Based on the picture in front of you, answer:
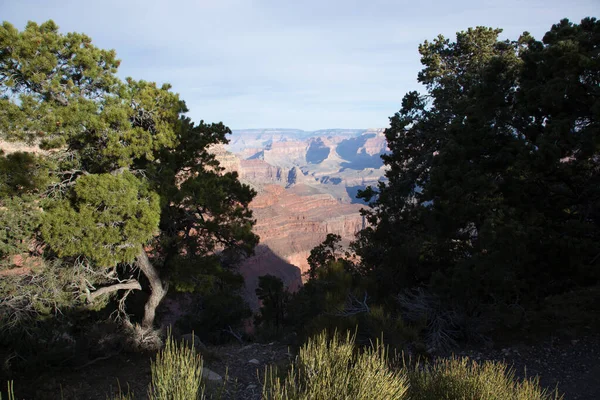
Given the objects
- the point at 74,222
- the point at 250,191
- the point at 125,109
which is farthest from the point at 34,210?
the point at 250,191

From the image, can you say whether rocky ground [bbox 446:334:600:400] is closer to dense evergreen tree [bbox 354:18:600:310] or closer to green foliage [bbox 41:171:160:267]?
dense evergreen tree [bbox 354:18:600:310]

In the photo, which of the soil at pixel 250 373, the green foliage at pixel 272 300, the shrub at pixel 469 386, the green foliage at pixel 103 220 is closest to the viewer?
the shrub at pixel 469 386

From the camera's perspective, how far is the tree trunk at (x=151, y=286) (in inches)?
373

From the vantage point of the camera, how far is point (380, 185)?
14.8 meters

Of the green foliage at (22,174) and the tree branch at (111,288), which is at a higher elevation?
the green foliage at (22,174)

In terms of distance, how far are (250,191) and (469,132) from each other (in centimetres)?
591

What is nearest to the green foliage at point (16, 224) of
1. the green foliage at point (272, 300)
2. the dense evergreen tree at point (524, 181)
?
the dense evergreen tree at point (524, 181)

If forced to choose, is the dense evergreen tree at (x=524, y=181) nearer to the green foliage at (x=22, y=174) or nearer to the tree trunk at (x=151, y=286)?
the tree trunk at (x=151, y=286)

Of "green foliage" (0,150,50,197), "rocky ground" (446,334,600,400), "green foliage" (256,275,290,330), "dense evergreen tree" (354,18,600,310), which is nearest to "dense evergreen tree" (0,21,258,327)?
"green foliage" (0,150,50,197)

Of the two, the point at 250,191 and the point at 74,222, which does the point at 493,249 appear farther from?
the point at 74,222

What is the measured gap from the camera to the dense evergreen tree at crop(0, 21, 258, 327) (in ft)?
24.4

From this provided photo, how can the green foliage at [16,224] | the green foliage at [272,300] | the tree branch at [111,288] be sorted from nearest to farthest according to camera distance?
the green foliage at [16,224]
the tree branch at [111,288]
the green foliage at [272,300]

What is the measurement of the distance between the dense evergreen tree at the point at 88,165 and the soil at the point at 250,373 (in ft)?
5.51

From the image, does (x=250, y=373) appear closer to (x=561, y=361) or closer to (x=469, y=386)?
(x=469, y=386)
